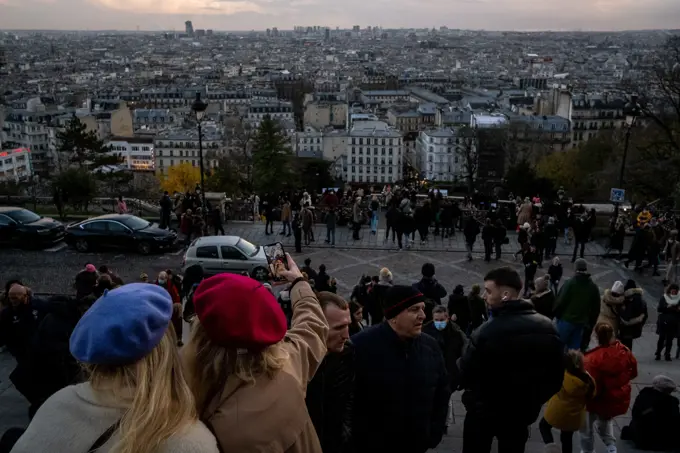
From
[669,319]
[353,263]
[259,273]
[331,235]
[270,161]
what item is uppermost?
[669,319]

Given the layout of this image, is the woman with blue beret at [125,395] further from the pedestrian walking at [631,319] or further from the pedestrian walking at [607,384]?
the pedestrian walking at [631,319]

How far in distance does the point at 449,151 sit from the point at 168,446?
103646mm

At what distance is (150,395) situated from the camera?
6.51ft

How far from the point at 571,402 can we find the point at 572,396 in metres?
0.05

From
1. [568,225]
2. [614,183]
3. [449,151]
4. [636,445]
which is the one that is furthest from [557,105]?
[636,445]

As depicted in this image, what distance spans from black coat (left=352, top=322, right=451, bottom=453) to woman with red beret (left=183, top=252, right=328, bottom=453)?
1402mm

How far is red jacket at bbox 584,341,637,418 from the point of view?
18.6 feet

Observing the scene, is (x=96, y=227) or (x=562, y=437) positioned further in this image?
(x=96, y=227)

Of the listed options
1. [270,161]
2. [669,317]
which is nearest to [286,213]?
[669,317]

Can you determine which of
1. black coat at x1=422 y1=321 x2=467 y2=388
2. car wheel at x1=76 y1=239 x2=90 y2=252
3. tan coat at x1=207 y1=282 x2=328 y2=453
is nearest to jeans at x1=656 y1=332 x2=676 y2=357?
black coat at x1=422 y1=321 x2=467 y2=388

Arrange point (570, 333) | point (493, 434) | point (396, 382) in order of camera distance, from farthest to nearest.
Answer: point (570, 333)
point (493, 434)
point (396, 382)

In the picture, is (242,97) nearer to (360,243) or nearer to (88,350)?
(360,243)

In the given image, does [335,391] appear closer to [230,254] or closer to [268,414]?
[268,414]

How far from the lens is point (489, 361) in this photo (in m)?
4.19
